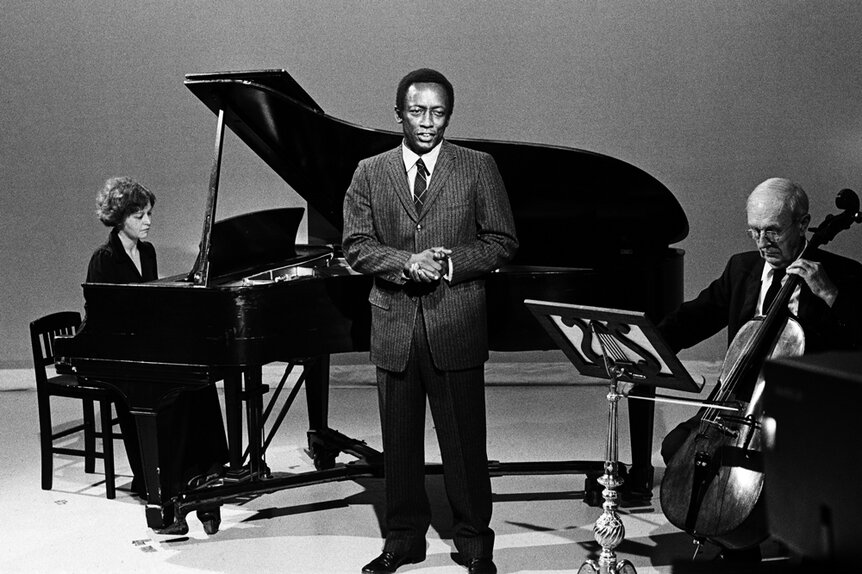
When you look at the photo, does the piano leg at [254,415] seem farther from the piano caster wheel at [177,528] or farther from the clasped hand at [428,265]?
the clasped hand at [428,265]

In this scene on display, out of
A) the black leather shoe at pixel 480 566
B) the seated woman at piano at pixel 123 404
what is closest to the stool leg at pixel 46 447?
the seated woman at piano at pixel 123 404

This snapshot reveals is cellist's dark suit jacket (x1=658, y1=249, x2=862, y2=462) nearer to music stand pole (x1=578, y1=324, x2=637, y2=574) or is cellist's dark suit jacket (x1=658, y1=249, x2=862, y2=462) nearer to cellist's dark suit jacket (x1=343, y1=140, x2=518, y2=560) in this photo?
music stand pole (x1=578, y1=324, x2=637, y2=574)

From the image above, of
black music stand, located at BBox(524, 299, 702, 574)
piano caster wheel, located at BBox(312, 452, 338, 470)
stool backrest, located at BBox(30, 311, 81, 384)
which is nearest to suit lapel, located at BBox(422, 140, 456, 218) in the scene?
black music stand, located at BBox(524, 299, 702, 574)

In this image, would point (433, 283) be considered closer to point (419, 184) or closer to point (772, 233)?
point (419, 184)

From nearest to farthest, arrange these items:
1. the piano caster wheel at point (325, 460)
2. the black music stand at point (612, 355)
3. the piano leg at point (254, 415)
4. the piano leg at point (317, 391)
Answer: the black music stand at point (612, 355), the piano leg at point (254, 415), the piano caster wheel at point (325, 460), the piano leg at point (317, 391)

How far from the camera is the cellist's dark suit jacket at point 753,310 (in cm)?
303

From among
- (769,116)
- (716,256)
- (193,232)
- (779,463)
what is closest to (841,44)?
(769,116)

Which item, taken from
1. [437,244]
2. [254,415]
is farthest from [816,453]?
[254,415]

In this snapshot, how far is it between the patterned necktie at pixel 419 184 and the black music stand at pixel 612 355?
626 mm

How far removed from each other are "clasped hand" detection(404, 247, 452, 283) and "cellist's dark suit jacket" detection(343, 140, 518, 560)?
3cm

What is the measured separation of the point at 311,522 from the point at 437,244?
1.35 meters

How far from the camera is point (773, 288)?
3193 millimetres

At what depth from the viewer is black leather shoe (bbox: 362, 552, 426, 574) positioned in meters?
3.52

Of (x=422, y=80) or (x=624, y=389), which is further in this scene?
(x=422, y=80)
